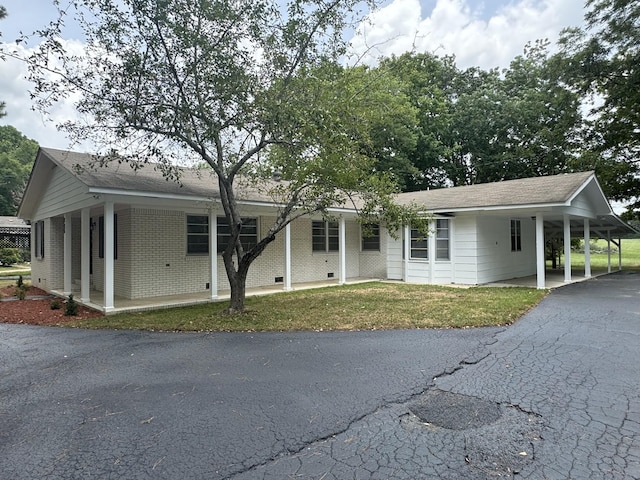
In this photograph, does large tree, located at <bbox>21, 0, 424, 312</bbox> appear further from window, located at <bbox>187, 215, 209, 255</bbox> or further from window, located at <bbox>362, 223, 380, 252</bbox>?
window, located at <bbox>362, 223, 380, 252</bbox>

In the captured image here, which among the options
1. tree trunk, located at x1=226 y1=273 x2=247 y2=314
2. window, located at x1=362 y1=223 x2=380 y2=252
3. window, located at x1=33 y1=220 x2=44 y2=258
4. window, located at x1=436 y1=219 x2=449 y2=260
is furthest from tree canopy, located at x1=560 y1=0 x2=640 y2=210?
window, located at x1=33 y1=220 x2=44 y2=258

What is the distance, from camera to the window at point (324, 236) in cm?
1526

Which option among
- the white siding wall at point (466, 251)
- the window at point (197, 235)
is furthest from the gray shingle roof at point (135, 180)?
the white siding wall at point (466, 251)

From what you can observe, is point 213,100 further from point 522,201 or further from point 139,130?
point 522,201

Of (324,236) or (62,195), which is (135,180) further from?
(324,236)

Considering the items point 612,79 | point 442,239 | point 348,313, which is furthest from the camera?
point 612,79

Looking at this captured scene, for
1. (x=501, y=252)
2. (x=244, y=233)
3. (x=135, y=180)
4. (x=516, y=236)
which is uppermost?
(x=135, y=180)

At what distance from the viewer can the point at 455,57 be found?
30547 mm

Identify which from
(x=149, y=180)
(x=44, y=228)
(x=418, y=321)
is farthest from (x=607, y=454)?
(x=44, y=228)

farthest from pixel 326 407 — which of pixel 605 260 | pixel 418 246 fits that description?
pixel 605 260

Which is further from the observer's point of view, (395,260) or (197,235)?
(395,260)

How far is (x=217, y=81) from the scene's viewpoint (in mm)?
7074

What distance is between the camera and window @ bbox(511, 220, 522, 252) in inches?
634

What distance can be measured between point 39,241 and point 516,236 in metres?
18.6
